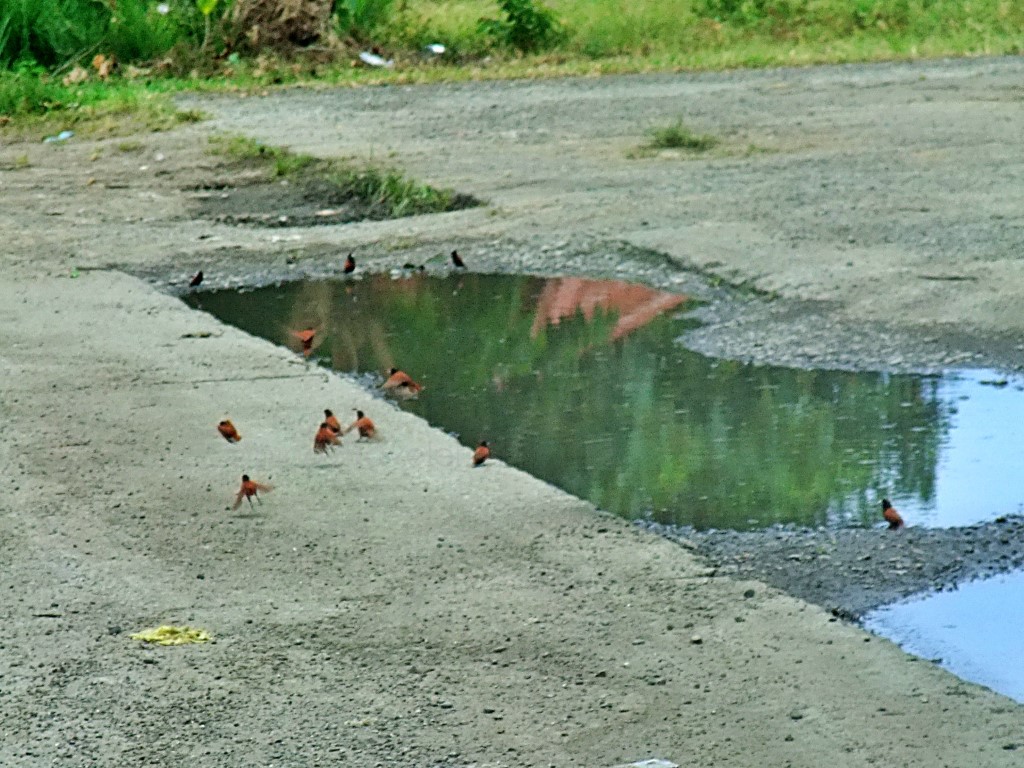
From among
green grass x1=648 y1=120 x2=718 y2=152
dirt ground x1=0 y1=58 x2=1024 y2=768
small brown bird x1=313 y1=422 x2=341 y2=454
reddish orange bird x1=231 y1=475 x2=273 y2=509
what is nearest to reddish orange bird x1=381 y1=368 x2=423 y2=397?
dirt ground x1=0 y1=58 x2=1024 y2=768

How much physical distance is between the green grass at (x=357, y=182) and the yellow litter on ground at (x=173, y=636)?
230 inches

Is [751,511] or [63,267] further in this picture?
[63,267]

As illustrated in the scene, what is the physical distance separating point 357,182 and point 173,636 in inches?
259

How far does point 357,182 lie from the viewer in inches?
415

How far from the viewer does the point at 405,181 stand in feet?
33.9

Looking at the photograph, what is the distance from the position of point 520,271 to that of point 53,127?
6.19 metres

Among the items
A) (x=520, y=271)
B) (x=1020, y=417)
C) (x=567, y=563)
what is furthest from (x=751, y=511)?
(x=520, y=271)

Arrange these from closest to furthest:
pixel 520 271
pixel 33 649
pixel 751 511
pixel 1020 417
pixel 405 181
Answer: pixel 33 649
pixel 751 511
pixel 1020 417
pixel 520 271
pixel 405 181

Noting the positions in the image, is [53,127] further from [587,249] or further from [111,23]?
[587,249]

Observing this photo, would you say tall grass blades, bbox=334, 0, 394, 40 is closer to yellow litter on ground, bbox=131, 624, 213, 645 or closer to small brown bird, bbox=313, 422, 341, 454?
small brown bird, bbox=313, 422, 341, 454

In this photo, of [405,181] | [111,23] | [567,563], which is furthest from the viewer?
[111,23]

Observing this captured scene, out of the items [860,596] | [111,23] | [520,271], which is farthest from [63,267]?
[111,23]

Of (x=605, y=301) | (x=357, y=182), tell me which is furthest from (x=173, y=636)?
(x=357, y=182)

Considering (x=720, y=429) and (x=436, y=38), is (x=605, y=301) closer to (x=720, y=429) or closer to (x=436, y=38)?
(x=720, y=429)
